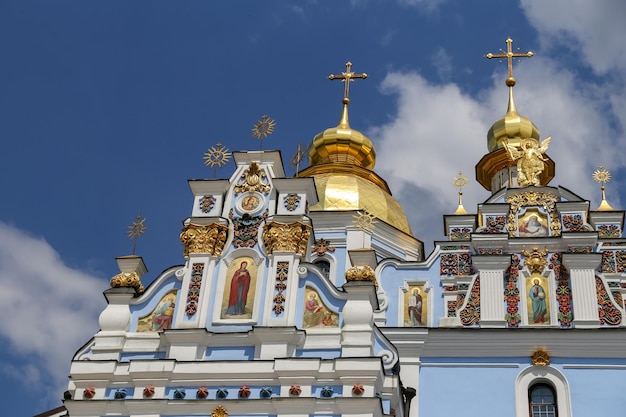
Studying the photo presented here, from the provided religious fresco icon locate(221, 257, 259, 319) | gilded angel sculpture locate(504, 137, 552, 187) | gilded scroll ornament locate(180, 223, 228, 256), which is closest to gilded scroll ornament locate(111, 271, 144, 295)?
gilded scroll ornament locate(180, 223, 228, 256)

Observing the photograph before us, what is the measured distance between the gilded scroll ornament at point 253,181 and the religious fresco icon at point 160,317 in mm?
2170

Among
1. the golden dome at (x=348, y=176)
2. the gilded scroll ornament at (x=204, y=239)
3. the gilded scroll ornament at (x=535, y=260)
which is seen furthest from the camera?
the golden dome at (x=348, y=176)

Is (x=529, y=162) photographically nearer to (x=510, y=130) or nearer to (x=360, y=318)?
(x=510, y=130)

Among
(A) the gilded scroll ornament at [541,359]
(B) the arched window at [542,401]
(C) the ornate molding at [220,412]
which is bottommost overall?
(C) the ornate molding at [220,412]

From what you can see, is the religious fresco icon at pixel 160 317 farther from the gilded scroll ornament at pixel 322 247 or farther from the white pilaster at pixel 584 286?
the white pilaster at pixel 584 286

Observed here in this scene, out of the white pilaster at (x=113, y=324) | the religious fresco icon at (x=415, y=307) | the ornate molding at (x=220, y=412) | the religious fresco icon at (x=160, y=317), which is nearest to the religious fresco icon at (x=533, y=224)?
the religious fresco icon at (x=415, y=307)

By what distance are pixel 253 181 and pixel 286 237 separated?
139cm

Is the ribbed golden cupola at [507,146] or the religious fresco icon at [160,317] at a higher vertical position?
the ribbed golden cupola at [507,146]

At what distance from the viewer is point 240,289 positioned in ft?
55.5

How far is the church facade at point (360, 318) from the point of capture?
1581 cm

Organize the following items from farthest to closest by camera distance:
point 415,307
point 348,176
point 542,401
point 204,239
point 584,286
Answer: point 348,176, point 415,307, point 584,286, point 542,401, point 204,239

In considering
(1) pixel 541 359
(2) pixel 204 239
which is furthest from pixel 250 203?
(1) pixel 541 359

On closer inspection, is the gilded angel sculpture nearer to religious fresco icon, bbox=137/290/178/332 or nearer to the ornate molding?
religious fresco icon, bbox=137/290/178/332

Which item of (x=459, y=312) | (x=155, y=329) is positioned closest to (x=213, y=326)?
(x=155, y=329)
